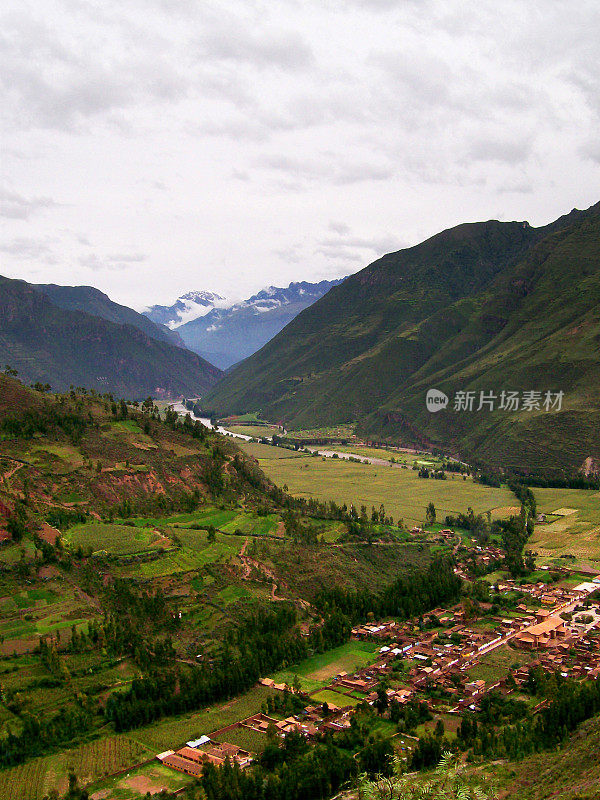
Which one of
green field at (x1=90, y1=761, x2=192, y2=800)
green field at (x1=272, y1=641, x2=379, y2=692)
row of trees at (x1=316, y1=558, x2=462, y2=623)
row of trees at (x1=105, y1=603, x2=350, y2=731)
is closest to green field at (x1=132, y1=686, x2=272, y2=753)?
row of trees at (x1=105, y1=603, x2=350, y2=731)

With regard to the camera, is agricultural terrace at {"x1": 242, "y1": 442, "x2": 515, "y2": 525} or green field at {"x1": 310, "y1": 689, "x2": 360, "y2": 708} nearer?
green field at {"x1": 310, "y1": 689, "x2": 360, "y2": 708}

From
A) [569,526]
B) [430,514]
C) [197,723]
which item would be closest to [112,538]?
[197,723]

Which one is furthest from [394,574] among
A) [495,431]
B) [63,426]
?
[495,431]

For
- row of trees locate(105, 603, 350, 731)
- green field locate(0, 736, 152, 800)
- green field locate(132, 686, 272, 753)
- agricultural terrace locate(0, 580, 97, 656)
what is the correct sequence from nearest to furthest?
1. green field locate(0, 736, 152, 800)
2. green field locate(132, 686, 272, 753)
3. row of trees locate(105, 603, 350, 731)
4. agricultural terrace locate(0, 580, 97, 656)

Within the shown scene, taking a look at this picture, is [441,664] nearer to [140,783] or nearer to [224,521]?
[140,783]

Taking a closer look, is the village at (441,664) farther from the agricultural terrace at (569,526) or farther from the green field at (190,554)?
the agricultural terrace at (569,526)

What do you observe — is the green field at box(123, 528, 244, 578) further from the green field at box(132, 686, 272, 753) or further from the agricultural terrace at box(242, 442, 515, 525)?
the agricultural terrace at box(242, 442, 515, 525)

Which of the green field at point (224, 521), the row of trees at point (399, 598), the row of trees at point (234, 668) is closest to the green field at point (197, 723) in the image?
the row of trees at point (234, 668)
